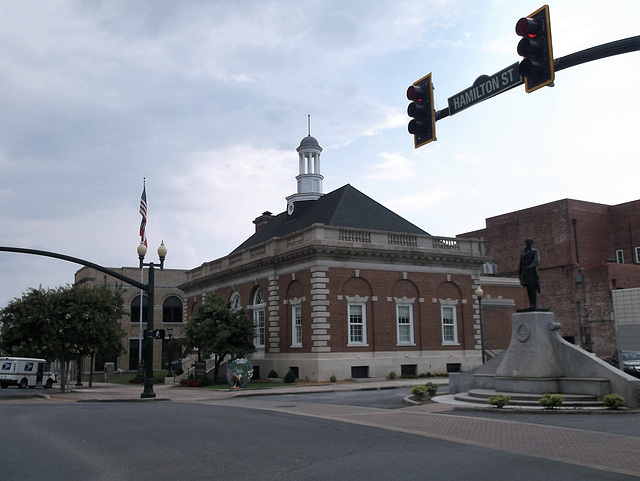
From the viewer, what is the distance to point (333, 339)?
35.7m

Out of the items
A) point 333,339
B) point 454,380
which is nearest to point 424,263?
point 333,339

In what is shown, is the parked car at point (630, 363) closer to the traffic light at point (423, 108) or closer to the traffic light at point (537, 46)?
the traffic light at point (423, 108)

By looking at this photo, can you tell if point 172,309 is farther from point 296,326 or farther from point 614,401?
point 614,401

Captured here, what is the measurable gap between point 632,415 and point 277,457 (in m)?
10.2

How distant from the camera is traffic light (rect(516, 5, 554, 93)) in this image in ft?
30.6

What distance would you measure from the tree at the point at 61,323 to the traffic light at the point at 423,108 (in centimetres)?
2764

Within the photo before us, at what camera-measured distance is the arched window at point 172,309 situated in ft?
222

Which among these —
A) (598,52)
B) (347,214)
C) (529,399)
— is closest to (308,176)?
(347,214)

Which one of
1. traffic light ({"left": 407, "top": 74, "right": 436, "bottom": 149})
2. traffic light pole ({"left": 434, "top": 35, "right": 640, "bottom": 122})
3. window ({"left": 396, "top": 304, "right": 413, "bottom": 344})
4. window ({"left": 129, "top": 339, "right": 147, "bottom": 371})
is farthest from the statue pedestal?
window ({"left": 129, "top": 339, "right": 147, "bottom": 371})

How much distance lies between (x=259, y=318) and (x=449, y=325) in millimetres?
12256

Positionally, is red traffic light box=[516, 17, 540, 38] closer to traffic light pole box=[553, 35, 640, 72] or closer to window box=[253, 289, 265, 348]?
traffic light pole box=[553, 35, 640, 72]

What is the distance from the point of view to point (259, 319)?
4181 cm

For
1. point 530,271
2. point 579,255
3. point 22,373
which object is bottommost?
point 22,373

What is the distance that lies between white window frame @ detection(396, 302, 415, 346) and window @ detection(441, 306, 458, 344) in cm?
251
